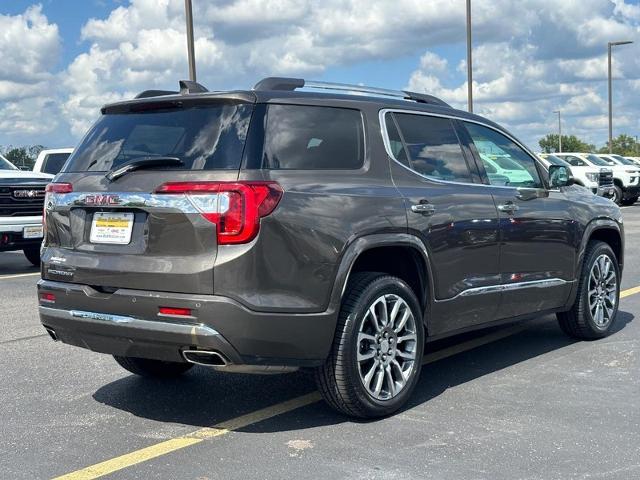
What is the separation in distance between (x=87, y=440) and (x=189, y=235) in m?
1.22

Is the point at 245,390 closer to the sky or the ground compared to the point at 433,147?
closer to the ground

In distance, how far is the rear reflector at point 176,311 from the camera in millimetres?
4230

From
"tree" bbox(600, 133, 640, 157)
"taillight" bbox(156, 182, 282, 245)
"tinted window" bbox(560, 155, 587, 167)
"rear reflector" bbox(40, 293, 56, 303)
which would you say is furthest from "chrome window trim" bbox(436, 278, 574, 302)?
"tree" bbox(600, 133, 640, 157)

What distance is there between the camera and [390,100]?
17.5 feet

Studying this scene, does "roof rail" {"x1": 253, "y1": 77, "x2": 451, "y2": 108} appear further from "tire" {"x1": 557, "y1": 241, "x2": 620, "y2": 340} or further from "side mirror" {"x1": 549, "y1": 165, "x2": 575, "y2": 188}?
"tire" {"x1": 557, "y1": 241, "x2": 620, "y2": 340}

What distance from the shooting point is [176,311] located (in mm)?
4254

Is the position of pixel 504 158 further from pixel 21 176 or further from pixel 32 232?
pixel 21 176

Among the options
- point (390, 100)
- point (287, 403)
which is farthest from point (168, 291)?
point (390, 100)

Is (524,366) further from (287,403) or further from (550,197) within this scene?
(287,403)

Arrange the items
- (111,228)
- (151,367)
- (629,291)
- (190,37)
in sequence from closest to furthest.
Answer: (111,228) < (151,367) < (629,291) < (190,37)

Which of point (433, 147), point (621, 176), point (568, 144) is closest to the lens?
point (433, 147)

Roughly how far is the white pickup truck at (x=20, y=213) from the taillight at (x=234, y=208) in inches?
315

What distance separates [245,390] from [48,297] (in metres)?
1.37

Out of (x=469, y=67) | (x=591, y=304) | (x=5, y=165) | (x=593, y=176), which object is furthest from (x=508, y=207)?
(x=469, y=67)
